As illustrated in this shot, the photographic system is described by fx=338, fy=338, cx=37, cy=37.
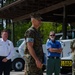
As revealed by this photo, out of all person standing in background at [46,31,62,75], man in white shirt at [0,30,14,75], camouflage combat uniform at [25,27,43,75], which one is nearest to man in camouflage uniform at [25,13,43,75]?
camouflage combat uniform at [25,27,43,75]

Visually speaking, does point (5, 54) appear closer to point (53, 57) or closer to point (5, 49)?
point (5, 49)

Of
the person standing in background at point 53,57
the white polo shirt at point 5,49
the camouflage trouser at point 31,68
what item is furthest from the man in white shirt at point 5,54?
the camouflage trouser at point 31,68

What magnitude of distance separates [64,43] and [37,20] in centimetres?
810

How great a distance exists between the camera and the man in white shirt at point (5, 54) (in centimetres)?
904

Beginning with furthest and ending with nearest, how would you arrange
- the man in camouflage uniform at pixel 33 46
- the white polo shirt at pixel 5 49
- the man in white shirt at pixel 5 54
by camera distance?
the white polo shirt at pixel 5 49
the man in white shirt at pixel 5 54
the man in camouflage uniform at pixel 33 46

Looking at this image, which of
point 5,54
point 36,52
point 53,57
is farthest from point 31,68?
point 53,57

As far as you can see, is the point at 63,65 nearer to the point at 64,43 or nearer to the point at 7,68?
the point at 64,43

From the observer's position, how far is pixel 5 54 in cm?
916

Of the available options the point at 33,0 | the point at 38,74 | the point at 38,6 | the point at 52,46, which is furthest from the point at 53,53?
the point at 38,6

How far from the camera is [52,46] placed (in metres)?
10.7

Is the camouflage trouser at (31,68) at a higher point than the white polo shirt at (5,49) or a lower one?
lower

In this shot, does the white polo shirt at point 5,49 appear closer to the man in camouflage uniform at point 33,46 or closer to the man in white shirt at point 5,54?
the man in white shirt at point 5,54

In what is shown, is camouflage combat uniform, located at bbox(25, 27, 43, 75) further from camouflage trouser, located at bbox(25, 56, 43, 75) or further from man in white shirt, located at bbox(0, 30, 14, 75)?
man in white shirt, located at bbox(0, 30, 14, 75)

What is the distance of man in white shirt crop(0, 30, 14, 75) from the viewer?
9039mm
